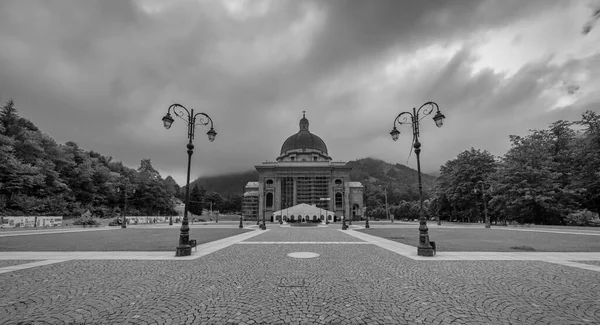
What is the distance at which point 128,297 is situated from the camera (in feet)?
19.0

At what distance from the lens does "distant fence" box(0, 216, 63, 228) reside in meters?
33.8

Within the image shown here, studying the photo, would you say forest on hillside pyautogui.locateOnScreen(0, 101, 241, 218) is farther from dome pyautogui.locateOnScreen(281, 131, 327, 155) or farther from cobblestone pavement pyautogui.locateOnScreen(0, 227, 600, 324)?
dome pyautogui.locateOnScreen(281, 131, 327, 155)

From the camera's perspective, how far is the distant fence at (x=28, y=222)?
3375 cm

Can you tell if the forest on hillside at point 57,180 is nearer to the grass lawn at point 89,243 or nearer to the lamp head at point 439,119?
the grass lawn at point 89,243

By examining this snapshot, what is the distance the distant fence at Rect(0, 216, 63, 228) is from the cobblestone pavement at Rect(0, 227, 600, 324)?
121 ft

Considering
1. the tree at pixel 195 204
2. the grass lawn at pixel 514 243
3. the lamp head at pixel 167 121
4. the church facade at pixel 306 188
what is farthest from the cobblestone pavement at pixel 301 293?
the tree at pixel 195 204

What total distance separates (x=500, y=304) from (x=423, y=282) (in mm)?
2001

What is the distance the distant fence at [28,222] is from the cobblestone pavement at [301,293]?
121 ft

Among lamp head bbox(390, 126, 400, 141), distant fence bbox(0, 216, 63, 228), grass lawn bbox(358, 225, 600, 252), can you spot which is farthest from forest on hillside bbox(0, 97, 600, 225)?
lamp head bbox(390, 126, 400, 141)

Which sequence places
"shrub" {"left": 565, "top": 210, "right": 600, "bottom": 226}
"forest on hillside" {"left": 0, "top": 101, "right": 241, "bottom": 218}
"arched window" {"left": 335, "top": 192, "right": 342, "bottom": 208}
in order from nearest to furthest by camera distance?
"shrub" {"left": 565, "top": 210, "right": 600, "bottom": 226} → "forest on hillside" {"left": 0, "top": 101, "right": 241, "bottom": 218} → "arched window" {"left": 335, "top": 192, "right": 342, "bottom": 208}

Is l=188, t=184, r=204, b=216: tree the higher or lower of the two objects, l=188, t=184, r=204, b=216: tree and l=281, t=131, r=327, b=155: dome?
the lower

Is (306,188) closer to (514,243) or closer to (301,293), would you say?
(514,243)

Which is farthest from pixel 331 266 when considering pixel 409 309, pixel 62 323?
pixel 62 323

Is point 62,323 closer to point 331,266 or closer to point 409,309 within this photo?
point 409,309
